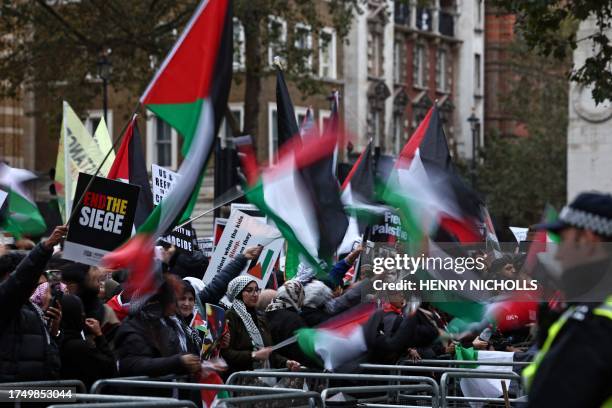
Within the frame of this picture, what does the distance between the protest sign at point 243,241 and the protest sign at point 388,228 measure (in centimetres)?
87

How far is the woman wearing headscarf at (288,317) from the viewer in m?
11.4

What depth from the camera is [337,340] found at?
370 inches

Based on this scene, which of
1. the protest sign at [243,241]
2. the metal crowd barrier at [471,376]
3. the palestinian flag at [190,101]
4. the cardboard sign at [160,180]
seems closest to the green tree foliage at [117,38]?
the cardboard sign at [160,180]

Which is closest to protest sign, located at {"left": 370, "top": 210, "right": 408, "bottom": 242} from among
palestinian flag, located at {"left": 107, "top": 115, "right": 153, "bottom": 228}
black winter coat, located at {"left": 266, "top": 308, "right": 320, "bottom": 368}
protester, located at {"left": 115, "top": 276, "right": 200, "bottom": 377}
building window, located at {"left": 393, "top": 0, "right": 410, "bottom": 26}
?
black winter coat, located at {"left": 266, "top": 308, "right": 320, "bottom": 368}

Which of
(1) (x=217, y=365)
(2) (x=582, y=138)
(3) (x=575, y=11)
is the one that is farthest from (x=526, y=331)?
(2) (x=582, y=138)

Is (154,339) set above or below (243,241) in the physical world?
below

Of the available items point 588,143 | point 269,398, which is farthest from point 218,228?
point 588,143

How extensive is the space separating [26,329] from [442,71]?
6112 cm

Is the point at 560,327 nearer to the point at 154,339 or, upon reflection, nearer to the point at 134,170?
the point at 154,339

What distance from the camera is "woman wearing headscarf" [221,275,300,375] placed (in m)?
10.7

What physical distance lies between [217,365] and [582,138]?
23992mm

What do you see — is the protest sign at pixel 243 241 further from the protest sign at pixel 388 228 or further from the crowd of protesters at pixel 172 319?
the protest sign at pixel 388 228

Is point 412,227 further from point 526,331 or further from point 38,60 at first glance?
point 38,60

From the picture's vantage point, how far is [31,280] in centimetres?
862
